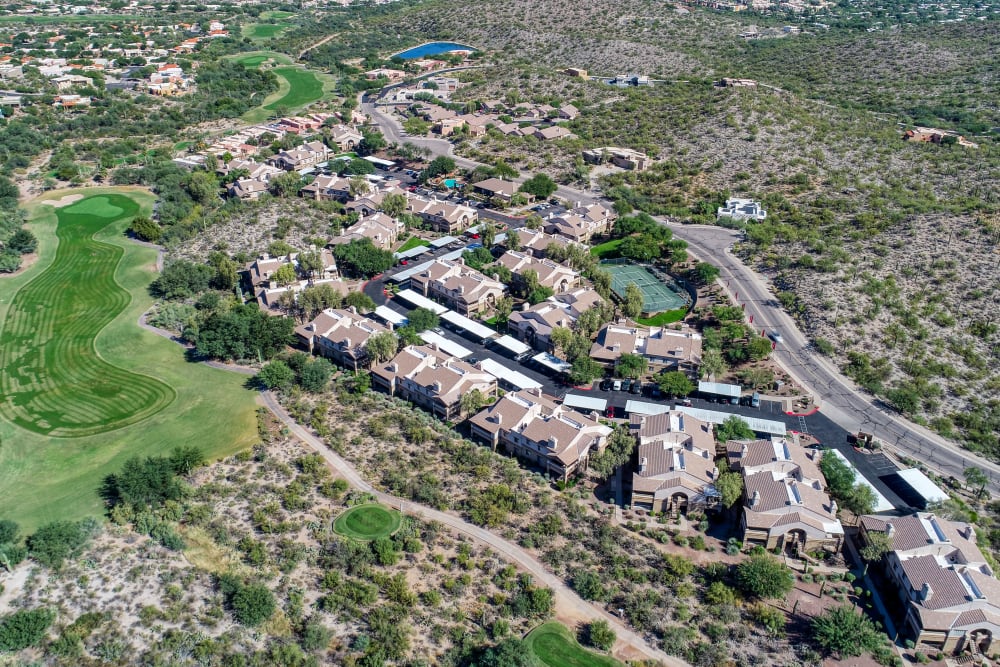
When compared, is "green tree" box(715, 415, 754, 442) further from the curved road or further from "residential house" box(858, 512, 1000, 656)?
→ "residential house" box(858, 512, 1000, 656)

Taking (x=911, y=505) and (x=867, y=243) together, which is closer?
(x=911, y=505)

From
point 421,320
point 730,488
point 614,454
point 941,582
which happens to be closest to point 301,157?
point 421,320

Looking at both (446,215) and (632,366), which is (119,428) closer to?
(632,366)

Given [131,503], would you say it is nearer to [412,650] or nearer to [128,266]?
[412,650]

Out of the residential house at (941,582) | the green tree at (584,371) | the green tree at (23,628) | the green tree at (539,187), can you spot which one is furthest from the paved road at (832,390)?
the green tree at (23,628)

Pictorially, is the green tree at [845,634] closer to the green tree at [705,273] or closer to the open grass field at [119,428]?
the open grass field at [119,428]

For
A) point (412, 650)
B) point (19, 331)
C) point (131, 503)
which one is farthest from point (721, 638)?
point (19, 331)

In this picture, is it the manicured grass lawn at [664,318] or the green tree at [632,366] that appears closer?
the green tree at [632,366]
